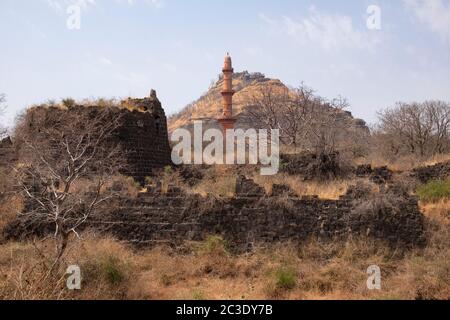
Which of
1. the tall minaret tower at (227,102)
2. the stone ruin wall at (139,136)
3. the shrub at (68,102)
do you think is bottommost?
the stone ruin wall at (139,136)

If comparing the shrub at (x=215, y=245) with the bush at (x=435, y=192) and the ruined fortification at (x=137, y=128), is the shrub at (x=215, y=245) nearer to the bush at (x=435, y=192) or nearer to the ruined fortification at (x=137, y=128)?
the ruined fortification at (x=137, y=128)

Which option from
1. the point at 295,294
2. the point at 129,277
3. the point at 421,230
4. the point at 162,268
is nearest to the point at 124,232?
the point at 162,268

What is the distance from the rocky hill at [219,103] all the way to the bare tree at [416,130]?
1171 centimetres

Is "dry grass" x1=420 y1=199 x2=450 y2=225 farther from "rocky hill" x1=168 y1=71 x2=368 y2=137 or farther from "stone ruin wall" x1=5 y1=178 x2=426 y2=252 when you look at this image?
"rocky hill" x1=168 y1=71 x2=368 y2=137

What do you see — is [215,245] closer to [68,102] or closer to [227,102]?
[68,102]

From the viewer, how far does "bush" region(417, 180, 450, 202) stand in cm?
1203

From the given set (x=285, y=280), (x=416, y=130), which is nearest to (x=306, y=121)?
(x=416, y=130)

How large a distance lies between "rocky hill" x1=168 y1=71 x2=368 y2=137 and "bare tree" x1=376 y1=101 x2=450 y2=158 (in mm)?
11709

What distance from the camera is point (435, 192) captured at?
12172 millimetres

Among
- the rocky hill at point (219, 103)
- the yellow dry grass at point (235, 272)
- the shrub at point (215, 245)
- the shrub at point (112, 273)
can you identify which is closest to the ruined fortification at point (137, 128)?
the yellow dry grass at point (235, 272)

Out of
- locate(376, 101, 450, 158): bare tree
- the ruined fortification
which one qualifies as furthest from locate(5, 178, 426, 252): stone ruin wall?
locate(376, 101, 450, 158): bare tree

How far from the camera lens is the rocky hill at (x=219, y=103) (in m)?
40.3

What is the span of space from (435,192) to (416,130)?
41.7ft

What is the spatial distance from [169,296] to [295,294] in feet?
7.48
